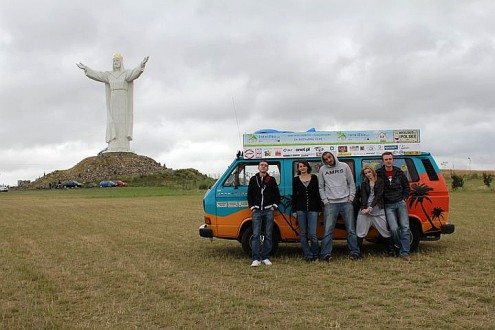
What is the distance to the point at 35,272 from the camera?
9.13 metres

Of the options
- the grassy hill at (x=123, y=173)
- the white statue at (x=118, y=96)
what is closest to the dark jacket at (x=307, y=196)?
the grassy hill at (x=123, y=173)

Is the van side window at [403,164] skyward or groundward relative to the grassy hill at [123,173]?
groundward

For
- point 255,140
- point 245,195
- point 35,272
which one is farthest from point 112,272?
point 255,140

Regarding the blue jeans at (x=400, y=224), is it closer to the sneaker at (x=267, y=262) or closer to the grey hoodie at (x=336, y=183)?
the grey hoodie at (x=336, y=183)

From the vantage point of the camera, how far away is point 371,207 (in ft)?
31.5

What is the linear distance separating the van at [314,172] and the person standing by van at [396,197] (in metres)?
0.46

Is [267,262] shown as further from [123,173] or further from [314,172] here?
[123,173]

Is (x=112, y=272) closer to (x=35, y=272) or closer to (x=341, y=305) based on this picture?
(x=35, y=272)

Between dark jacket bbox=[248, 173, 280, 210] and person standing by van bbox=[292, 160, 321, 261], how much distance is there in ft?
1.23

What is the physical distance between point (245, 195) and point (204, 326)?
4.50 metres

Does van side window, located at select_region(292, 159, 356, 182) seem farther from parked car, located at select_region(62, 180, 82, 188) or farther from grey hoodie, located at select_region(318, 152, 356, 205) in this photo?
parked car, located at select_region(62, 180, 82, 188)

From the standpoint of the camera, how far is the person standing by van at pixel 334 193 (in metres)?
9.50

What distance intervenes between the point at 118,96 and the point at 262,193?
177ft

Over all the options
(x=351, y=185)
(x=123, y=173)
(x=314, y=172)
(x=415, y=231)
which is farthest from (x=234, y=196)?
(x=123, y=173)
